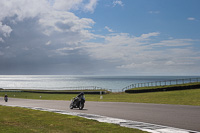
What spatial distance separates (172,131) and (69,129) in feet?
13.7

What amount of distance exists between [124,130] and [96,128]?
1.22m

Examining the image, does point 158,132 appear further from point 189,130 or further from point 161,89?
point 161,89

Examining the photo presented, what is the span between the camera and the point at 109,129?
9570 millimetres

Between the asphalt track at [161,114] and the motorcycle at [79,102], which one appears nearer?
the asphalt track at [161,114]

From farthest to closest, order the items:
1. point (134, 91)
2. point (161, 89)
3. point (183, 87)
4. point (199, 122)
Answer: point (134, 91)
point (161, 89)
point (183, 87)
point (199, 122)

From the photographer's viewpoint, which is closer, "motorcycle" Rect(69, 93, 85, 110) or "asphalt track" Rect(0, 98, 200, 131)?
"asphalt track" Rect(0, 98, 200, 131)

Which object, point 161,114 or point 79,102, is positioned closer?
point 161,114

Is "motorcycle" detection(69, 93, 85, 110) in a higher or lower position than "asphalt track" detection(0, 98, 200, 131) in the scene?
higher

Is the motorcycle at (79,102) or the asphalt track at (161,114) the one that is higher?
the motorcycle at (79,102)

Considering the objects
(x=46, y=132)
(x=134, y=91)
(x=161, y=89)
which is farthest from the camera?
(x=134, y=91)

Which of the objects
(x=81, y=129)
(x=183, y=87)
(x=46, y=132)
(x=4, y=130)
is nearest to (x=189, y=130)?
(x=81, y=129)

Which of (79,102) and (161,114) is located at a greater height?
(79,102)

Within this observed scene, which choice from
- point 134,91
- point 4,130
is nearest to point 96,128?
point 4,130

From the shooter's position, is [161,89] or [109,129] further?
[161,89]
